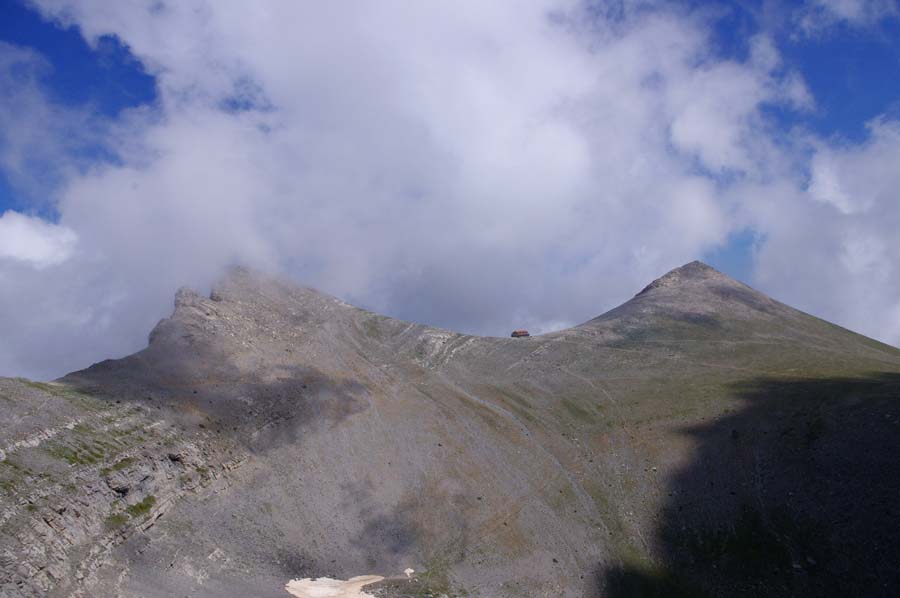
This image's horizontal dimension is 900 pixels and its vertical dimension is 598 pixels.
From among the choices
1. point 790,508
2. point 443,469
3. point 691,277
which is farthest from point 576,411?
point 691,277

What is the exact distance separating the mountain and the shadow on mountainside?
0.80 ft

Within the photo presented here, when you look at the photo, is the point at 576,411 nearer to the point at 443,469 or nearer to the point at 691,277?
the point at 443,469

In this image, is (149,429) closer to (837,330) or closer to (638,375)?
(638,375)

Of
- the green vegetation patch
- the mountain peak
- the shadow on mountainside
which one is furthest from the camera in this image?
the mountain peak

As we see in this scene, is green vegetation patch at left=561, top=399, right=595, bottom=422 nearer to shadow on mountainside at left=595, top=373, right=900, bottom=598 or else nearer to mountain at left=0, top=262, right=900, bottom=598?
mountain at left=0, top=262, right=900, bottom=598

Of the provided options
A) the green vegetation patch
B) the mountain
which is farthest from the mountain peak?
the green vegetation patch

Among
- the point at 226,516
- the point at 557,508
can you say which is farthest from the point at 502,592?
the point at 226,516

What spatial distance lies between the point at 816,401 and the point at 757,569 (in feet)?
92.6

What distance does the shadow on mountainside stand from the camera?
64.0 m

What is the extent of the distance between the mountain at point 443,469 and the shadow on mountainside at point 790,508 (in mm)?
243

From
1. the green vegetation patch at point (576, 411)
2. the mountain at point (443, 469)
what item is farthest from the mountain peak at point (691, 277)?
the green vegetation patch at point (576, 411)

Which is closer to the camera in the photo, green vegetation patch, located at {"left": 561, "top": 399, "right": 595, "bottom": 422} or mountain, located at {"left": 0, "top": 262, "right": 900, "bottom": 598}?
mountain, located at {"left": 0, "top": 262, "right": 900, "bottom": 598}

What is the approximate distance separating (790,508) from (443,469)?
42.4 m

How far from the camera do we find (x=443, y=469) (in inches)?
3440
